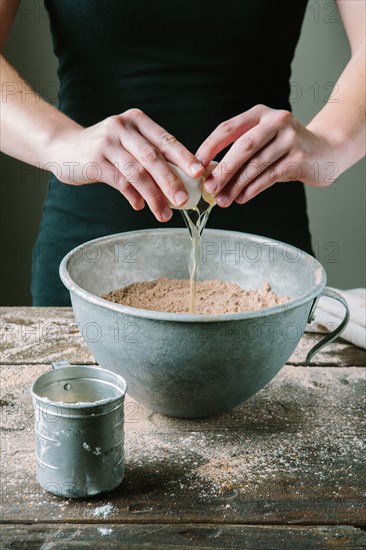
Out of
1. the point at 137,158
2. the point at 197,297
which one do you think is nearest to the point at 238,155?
the point at 137,158

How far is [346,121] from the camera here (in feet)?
4.28

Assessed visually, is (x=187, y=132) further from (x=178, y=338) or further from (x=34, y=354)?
(x=178, y=338)

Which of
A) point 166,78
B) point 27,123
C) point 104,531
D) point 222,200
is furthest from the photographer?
point 166,78

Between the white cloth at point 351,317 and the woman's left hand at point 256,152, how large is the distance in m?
0.24

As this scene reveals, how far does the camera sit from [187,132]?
1515 mm

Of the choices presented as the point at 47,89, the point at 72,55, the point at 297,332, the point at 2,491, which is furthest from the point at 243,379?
the point at 47,89

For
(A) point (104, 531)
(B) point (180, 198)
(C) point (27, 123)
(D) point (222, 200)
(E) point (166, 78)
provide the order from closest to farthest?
1. (A) point (104, 531)
2. (B) point (180, 198)
3. (D) point (222, 200)
4. (C) point (27, 123)
5. (E) point (166, 78)

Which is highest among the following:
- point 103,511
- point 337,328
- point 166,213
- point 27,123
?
point 27,123

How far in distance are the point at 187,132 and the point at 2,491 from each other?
35.0 inches

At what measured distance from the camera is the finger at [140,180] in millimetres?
1021

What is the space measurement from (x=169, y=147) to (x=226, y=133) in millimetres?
96

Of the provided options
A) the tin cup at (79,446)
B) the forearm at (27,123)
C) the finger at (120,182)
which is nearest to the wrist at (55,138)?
the forearm at (27,123)

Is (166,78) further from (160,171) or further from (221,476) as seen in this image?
(221,476)

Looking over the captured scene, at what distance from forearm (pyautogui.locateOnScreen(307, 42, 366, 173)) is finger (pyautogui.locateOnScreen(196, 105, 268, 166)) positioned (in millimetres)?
198
